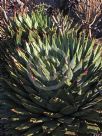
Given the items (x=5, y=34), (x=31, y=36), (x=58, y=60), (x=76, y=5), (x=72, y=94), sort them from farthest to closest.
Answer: (x=76, y=5) < (x=5, y=34) < (x=31, y=36) < (x=58, y=60) < (x=72, y=94)

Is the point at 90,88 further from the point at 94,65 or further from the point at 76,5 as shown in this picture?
the point at 76,5

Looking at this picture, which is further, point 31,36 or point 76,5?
point 76,5

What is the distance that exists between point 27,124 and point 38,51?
968mm

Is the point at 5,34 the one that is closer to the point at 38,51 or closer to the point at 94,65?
the point at 38,51

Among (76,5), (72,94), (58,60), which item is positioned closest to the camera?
(72,94)

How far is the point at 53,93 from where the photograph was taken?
4.23 m

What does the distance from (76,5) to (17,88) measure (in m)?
3.24

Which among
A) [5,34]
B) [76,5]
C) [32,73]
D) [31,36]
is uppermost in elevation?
[76,5]

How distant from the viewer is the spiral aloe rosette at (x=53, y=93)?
4.15 m

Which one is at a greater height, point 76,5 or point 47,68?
point 76,5

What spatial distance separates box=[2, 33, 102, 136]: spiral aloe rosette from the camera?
13.6 feet

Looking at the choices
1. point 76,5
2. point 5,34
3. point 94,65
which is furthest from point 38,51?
point 76,5

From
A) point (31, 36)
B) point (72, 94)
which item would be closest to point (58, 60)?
point (72, 94)

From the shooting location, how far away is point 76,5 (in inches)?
280
